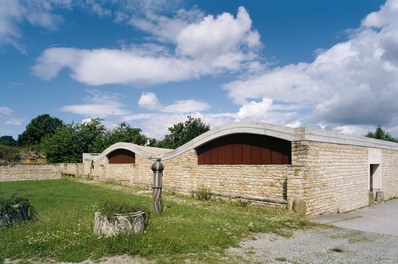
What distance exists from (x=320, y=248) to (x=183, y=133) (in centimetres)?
4877

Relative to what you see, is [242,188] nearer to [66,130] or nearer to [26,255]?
[26,255]

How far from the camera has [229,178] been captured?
14805mm

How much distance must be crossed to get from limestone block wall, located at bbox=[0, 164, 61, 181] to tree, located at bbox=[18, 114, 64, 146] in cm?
3830

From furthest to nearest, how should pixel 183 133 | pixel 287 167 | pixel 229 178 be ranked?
pixel 183 133 < pixel 229 178 < pixel 287 167

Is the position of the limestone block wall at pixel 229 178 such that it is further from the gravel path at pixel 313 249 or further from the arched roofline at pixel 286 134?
the gravel path at pixel 313 249

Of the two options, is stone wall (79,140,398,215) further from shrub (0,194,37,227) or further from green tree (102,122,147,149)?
green tree (102,122,147,149)

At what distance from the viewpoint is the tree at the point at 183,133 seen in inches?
2159

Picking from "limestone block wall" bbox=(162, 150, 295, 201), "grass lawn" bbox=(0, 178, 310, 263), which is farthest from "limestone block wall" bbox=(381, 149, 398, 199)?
"grass lawn" bbox=(0, 178, 310, 263)

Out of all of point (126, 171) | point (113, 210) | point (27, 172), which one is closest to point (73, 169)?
point (27, 172)

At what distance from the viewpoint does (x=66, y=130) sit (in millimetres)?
43594

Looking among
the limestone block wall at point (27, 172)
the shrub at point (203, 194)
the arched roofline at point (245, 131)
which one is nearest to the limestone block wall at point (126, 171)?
the limestone block wall at point (27, 172)

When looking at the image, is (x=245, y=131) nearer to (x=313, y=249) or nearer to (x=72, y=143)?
(x=313, y=249)

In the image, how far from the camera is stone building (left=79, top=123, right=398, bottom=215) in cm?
1176

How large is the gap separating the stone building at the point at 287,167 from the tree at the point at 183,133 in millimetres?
36032
